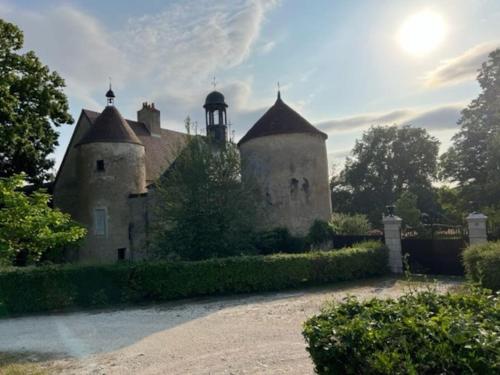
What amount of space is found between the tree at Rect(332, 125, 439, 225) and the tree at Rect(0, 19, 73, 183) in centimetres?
3065

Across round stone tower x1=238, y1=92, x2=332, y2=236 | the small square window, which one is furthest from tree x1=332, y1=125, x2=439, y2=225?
the small square window

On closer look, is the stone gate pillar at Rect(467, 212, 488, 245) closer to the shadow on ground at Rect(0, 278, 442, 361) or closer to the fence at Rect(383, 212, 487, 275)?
the fence at Rect(383, 212, 487, 275)

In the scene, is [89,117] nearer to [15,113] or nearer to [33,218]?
[15,113]

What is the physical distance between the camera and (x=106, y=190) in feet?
74.1

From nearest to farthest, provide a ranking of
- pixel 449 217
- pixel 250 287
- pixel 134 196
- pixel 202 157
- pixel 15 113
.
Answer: pixel 250 287, pixel 202 157, pixel 15 113, pixel 134 196, pixel 449 217

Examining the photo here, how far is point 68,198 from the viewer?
25.0m

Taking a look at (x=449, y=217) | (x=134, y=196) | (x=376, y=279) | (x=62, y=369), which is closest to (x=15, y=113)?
(x=134, y=196)

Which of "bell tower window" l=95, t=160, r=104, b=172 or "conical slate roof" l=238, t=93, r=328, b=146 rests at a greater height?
"conical slate roof" l=238, t=93, r=328, b=146

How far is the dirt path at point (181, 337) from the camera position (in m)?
5.95

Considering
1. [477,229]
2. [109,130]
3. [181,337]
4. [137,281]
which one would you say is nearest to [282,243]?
[477,229]

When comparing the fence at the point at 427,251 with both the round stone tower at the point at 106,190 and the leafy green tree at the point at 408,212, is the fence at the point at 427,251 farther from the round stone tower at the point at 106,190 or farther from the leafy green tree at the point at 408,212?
the round stone tower at the point at 106,190

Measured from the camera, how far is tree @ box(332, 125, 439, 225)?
41125mm

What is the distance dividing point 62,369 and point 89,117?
22.6 m

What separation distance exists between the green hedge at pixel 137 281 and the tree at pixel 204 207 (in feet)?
8.43
